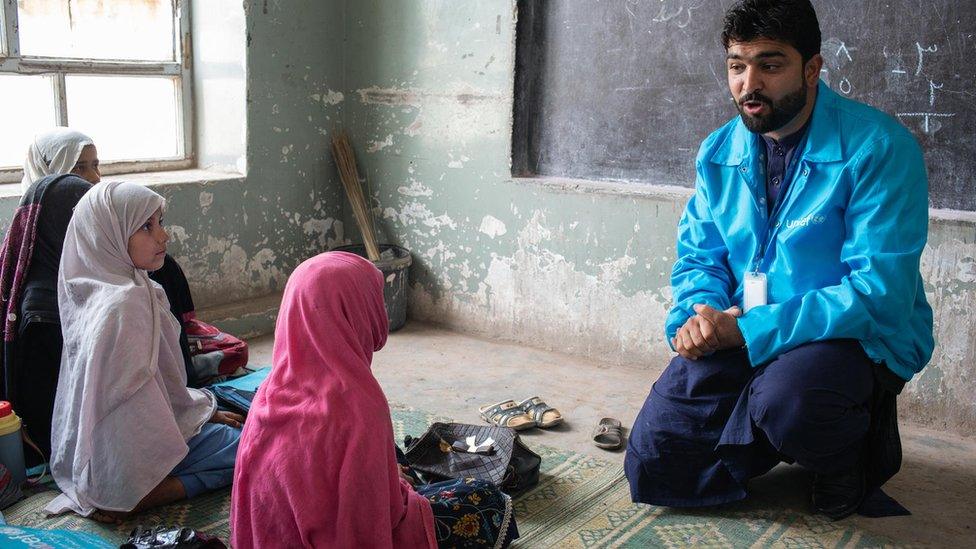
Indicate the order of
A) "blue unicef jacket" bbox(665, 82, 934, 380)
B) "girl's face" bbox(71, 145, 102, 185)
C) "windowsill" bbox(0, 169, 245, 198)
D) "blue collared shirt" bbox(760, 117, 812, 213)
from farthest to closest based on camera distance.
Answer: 1. "windowsill" bbox(0, 169, 245, 198)
2. "girl's face" bbox(71, 145, 102, 185)
3. "blue collared shirt" bbox(760, 117, 812, 213)
4. "blue unicef jacket" bbox(665, 82, 934, 380)

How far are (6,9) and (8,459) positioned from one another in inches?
81.2

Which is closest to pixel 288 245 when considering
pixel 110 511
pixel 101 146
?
pixel 101 146

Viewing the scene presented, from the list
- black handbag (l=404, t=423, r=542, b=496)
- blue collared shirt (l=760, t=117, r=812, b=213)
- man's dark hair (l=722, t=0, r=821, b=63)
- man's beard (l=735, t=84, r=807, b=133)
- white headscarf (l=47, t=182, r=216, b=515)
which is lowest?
black handbag (l=404, t=423, r=542, b=496)

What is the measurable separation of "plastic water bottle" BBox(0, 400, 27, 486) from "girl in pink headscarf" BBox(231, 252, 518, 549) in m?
0.97

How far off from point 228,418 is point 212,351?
0.78m

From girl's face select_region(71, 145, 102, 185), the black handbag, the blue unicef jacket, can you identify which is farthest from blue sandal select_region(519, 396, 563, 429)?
girl's face select_region(71, 145, 102, 185)

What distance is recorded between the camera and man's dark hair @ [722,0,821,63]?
2537mm

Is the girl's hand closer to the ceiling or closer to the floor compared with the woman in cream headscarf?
closer to the floor

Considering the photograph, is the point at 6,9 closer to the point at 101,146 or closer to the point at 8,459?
the point at 101,146

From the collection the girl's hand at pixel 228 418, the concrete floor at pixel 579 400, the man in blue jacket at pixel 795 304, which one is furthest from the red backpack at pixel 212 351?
the man in blue jacket at pixel 795 304

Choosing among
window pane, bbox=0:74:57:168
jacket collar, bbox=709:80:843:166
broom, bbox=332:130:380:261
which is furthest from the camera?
broom, bbox=332:130:380:261

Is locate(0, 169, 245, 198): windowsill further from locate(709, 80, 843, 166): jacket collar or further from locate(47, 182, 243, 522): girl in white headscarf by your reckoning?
locate(709, 80, 843, 166): jacket collar

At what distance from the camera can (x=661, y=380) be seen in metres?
2.83

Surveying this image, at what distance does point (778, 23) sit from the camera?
8.30ft
